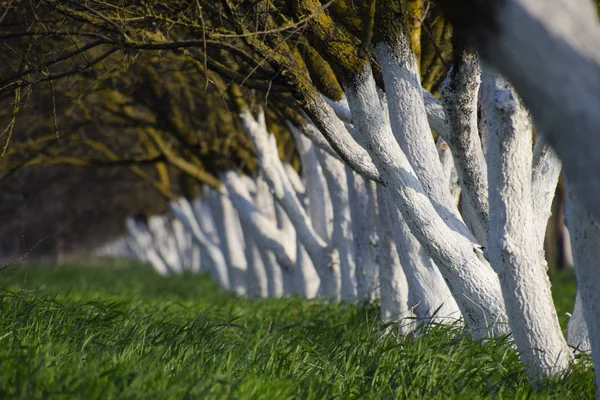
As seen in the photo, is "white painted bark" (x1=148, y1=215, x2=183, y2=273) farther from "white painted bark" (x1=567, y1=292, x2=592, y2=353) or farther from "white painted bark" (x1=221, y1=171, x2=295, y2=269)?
"white painted bark" (x1=567, y1=292, x2=592, y2=353)

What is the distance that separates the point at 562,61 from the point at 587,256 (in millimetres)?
1158

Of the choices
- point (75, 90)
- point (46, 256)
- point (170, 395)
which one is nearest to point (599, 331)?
point (170, 395)

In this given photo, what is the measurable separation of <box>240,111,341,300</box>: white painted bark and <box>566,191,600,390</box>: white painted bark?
26.5 feet

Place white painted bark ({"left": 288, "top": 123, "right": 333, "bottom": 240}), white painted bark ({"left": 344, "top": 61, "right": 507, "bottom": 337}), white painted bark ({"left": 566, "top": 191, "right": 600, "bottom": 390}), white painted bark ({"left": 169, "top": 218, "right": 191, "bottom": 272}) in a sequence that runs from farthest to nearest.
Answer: white painted bark ({"left": 169, "top": 218, "right": 191, "bottom": 272}) < white painted bark ({"left": 288, "top": 123, "right": 333, "bottom": 240}) < white painted bark ({"left": 344, "top": 61, "right": 507, "bottom": 337}) < white painted bark ({"left": 566, "top": 191, "right": 600, "bottom": 390})

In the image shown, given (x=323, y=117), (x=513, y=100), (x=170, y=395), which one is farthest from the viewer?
(x=323, y=117)

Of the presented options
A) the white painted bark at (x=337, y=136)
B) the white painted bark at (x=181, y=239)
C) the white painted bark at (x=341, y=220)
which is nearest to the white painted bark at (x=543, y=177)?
the white painted bark at (x=337, y=136)

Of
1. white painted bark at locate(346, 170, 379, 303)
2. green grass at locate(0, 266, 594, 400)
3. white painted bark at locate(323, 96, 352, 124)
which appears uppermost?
white painted bark at locate(323, 96, 352, 124)

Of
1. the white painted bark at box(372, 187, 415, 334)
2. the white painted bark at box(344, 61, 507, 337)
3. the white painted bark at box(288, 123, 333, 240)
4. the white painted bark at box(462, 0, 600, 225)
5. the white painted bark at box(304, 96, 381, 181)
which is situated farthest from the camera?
the white painted bark at box(288, 123, 333, 240)

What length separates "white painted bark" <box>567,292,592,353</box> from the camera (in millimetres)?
5809

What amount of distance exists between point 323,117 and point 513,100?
78.5 inches

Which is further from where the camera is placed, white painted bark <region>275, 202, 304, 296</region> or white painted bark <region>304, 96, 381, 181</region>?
white painted bark <region>275, 202, 304, 296</region>

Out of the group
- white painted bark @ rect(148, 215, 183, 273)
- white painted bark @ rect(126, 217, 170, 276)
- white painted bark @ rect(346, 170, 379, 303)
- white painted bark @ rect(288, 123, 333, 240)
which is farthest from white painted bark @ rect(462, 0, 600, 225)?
white painted bark @ rect(148, 215, 183, 273)

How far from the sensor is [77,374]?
4.11 meters

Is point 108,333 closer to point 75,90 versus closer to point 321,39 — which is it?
point 321,39
